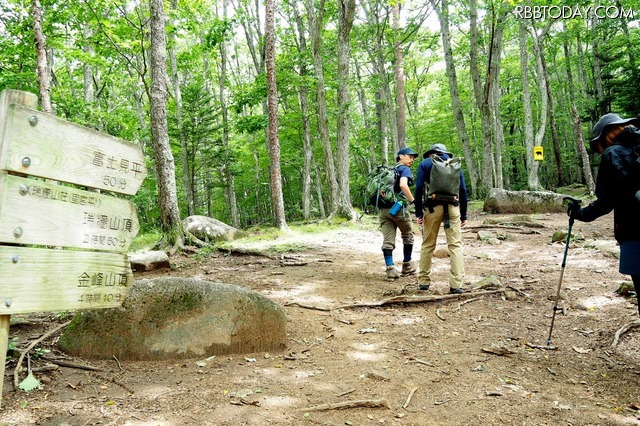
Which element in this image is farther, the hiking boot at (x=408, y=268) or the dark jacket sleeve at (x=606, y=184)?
the hiking boot at (x=408, y=268)

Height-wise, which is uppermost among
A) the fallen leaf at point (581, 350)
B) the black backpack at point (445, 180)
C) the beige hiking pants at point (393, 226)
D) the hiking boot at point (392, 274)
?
the black backpack at point (445, 180)

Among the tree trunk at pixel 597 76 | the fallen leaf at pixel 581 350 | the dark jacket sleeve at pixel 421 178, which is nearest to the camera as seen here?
the fallen leaf at pixel 581 350

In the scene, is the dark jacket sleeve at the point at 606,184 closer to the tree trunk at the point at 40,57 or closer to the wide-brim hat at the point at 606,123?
the wide-brim hat at the point at 606,123

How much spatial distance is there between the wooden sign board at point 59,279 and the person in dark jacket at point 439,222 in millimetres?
4809

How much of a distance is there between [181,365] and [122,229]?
6.17 feet

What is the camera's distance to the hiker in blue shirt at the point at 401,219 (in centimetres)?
719

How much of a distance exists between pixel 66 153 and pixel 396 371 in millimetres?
3240

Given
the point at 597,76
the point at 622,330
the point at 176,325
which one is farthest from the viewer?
the point at 597,76

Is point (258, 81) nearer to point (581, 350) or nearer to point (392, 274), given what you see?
point (392, 274)

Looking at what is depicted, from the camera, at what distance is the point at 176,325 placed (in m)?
4.09

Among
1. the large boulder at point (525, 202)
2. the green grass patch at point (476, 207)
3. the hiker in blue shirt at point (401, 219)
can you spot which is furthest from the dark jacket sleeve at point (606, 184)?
the green grass patch at point (476, 207)

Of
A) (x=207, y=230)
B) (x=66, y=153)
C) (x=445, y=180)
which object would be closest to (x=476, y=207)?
(x=207, y=230)

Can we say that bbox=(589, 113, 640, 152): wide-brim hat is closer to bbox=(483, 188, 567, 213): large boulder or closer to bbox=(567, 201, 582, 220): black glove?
bbox=(567, 201, 582, 220): black glove

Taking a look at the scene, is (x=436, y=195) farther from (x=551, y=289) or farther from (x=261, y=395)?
(x=261, y=395)
